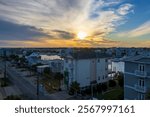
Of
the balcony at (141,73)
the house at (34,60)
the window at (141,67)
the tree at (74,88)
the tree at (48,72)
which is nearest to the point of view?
the balcony at (141,73)

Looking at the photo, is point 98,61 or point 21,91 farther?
point 98,61

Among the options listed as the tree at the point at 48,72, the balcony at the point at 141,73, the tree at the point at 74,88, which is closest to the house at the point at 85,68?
the tree at the point at 74,88

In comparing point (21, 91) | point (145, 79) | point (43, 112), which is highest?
point (43, 112)

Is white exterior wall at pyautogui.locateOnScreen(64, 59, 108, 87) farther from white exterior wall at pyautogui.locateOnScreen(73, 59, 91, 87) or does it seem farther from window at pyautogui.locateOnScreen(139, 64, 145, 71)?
window at pyautogui.locateOnScreen(139, 64, 145, 71)

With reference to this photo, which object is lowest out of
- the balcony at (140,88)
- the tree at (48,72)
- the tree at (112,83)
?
the tree at (112,83)

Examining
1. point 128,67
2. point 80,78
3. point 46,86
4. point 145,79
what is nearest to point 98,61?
point 80,78

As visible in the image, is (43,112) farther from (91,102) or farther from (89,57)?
(89,57)

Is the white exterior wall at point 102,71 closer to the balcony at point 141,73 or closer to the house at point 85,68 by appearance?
the house at point 85,68
